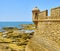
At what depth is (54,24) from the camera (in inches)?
391

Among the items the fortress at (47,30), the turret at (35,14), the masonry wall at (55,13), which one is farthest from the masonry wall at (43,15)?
the masonry wall at (55,13)

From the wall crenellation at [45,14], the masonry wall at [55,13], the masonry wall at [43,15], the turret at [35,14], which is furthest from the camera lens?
the turret at [35,14]

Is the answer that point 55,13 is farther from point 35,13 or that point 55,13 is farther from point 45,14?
point 35,13

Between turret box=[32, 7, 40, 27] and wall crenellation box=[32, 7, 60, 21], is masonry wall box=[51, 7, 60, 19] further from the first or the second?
turret box=[32, 7, 40, 27]

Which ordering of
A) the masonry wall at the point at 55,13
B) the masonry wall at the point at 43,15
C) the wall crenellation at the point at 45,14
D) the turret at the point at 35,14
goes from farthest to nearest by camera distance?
the turret at the point at 35,14
the masonry wall at the point at 43,15
the wall crenellation at the point at 45,14
the masonry wall at the point at 55,13

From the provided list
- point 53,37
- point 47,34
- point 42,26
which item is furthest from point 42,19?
point 53,37

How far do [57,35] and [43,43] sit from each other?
1460mm

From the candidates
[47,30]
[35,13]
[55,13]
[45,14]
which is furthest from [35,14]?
[55,13]

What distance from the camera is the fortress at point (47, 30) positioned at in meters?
9.59

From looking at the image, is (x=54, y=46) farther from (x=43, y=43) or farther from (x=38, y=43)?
(x=38, y=43)

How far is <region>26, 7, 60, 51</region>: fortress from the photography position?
9.59 meters

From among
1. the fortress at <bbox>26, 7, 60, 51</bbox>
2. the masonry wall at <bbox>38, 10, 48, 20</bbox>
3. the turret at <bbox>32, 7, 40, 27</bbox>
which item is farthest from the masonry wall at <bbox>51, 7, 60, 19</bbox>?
the turret at <bbox>32, 7, 40, 27</bbox>

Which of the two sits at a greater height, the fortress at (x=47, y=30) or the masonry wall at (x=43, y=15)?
the masonry wall at (x=43, y=15)

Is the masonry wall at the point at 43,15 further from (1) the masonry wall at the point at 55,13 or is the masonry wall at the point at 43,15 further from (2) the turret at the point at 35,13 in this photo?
(1) the masonry wall at the point at 55,13
